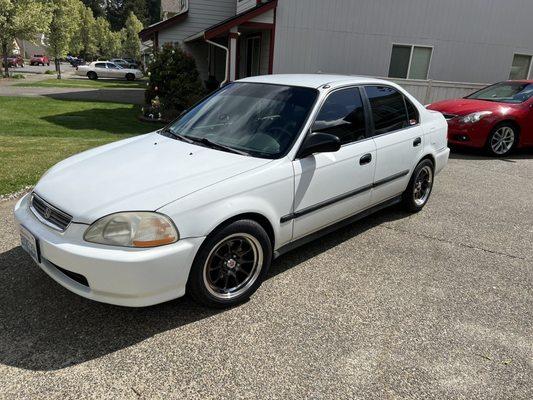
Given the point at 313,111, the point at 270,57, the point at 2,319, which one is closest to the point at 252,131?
the point at 313,111

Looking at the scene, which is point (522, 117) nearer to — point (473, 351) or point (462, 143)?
point (462, 143)

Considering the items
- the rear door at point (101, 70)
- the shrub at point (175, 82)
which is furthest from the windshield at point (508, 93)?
the rear door at point (101, 70)

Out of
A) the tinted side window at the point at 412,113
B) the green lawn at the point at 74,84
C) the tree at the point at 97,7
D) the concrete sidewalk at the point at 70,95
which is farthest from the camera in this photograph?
the tree at the point at 97,7

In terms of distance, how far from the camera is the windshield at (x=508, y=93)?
9085 mm

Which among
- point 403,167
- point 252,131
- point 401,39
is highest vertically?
point 401,39

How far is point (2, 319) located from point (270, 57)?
10.6 m

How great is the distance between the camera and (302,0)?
1204 cm

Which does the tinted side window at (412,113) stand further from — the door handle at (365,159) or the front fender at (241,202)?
the front fender at (241,202)

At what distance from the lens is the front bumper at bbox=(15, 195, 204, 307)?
2572 millimetres

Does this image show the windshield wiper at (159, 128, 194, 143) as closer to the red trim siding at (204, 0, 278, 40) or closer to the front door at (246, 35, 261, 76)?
the red trim siding at (204, 0, 278, 40)

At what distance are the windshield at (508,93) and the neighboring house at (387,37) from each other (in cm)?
417

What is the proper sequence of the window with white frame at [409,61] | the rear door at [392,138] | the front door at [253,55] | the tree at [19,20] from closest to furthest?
the rear door at [392,138] → the window with white frame at [409,61] → the front door at [253,55] → the tree at [19,20]

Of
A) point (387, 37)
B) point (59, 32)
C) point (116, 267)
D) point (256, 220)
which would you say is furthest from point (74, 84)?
point (116, 267)

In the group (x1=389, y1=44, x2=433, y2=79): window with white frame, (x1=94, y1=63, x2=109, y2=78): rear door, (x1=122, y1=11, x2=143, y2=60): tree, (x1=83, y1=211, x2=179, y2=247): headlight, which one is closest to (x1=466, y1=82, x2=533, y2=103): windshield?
(x1=389, y1=44, x2=433, y2=79): window with white frame
